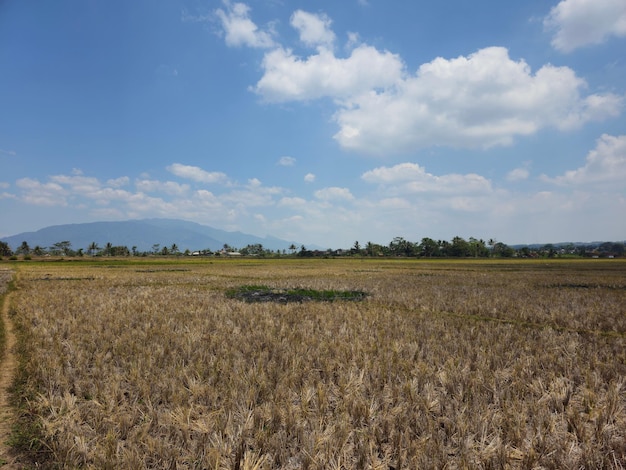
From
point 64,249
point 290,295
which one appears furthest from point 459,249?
point 64,249

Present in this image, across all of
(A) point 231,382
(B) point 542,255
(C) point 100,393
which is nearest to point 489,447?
(A) point 231,382

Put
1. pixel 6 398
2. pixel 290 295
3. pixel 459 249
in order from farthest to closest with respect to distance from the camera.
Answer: pixel 459 249 → pixel 290 295 → pixel 6 398

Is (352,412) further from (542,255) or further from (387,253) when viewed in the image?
(542,255)

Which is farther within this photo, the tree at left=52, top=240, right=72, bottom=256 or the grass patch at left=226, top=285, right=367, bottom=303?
the tree at left=52, top=240, right=72, bottom=256

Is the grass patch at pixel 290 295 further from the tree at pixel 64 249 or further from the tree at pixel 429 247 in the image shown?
the tree at pixel 64 249

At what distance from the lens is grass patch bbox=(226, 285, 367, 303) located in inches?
718

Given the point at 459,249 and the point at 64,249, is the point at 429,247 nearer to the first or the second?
the point at 459,249

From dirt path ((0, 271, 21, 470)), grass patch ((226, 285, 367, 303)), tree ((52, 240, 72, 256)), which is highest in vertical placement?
tree ((52, 240, 72, 256))

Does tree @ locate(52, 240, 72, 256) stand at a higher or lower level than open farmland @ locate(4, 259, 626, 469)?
higher

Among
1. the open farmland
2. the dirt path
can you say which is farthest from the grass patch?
the dirt path

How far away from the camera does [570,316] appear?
13133mm

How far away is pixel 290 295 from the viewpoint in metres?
19.8

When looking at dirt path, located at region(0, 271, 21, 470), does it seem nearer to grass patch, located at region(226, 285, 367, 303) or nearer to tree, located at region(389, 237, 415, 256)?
grass patch, located at region(226, 285, 367, 303)

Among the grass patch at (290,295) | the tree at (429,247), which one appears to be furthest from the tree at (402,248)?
the grass patch at (290,295)
